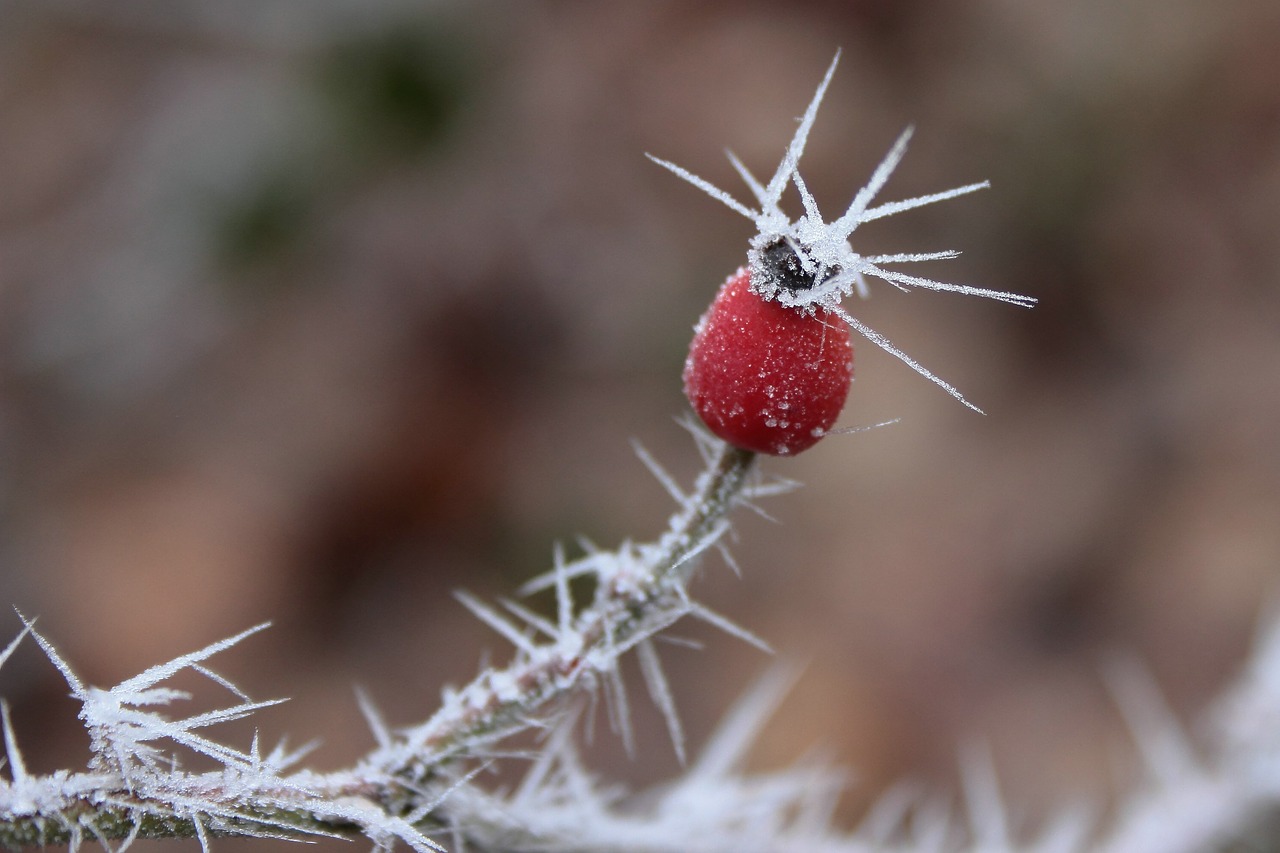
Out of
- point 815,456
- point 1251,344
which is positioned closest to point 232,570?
point 815,456

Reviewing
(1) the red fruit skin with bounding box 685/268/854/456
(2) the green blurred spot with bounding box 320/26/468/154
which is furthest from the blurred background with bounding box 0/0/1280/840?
(1) the red fruit skin with bounding box 685/268/854/456

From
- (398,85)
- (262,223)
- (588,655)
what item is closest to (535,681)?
(588,655)

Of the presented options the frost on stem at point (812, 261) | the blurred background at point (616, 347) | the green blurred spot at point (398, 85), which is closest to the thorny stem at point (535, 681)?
the frost on stem at point (812, 261)

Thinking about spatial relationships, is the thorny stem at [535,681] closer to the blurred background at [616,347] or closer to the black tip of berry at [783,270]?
the black tip of berry at [783,270]

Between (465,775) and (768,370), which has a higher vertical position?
(768,370)

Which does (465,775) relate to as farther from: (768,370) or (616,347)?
(616,347)

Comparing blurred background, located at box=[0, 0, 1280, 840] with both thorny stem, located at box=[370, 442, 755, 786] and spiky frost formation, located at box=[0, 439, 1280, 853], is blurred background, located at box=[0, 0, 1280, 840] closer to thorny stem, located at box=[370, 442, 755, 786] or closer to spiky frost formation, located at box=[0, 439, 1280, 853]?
spiky frost formation, located at box=[0, 439, 1280, 853]

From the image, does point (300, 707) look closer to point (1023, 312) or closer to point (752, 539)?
point (752, 539)
